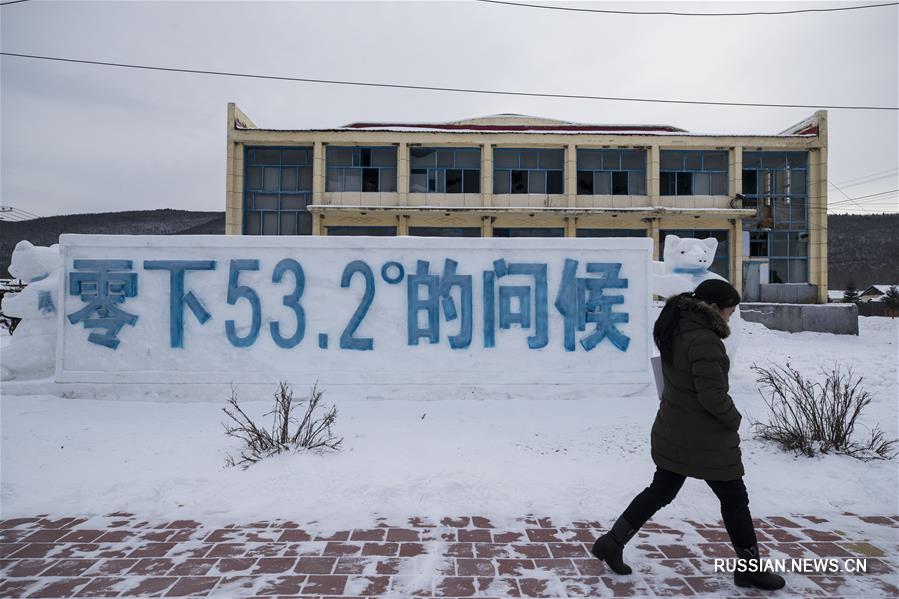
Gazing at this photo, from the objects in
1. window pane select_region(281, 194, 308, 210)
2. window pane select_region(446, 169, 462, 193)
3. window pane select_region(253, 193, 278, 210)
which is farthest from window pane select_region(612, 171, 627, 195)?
window pane select_region(253, 193, 278, 210)

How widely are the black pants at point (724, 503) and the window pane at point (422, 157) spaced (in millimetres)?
25181

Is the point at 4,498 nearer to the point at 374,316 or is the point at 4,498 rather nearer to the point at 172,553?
the point at 172,553

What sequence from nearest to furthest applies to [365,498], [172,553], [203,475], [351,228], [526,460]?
1. [172,553]
2. [365,498]
3. [203,475]
4. [526,460]
5. [351,228]

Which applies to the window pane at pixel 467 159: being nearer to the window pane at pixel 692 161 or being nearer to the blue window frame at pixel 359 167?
the blue window frame at pixel 359 167

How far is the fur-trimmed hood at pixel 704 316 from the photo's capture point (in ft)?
10.1

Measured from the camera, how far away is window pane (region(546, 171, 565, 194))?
27.0 meters

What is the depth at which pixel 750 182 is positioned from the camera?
27.2 m

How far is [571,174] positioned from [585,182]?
1532 millimetres

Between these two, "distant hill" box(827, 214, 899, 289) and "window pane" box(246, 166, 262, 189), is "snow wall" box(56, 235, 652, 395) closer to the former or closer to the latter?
"window pane" box(246, 166, 262, 189)

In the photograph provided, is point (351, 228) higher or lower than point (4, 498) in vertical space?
higher

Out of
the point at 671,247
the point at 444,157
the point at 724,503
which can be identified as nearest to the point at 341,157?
the point at 444,157

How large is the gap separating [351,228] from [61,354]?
1940 centimetres

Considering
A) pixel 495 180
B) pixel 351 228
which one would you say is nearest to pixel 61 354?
pixel 351 228

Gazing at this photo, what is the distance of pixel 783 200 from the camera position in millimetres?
26875
